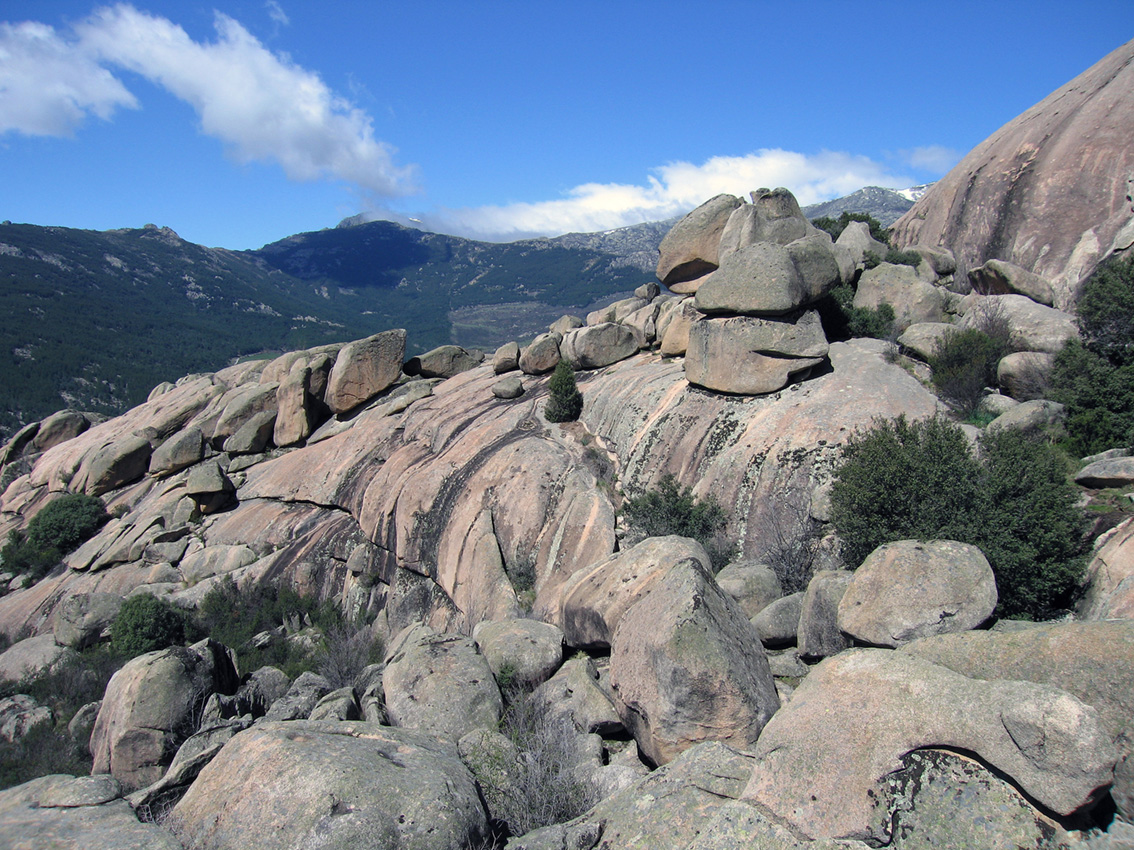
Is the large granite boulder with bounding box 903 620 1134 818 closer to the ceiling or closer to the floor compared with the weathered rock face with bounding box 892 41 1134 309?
closer to the floor

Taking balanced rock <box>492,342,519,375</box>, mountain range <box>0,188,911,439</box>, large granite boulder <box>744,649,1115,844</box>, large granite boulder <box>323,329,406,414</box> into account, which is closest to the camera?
large granite boulder <box>744,649,1115,844</box>

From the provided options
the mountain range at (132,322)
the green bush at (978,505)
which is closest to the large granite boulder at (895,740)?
the green bush at (978,505)

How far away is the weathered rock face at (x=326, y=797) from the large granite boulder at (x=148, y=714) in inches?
186

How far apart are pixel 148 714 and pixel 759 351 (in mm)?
14702

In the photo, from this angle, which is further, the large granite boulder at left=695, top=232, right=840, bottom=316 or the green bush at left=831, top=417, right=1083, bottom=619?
the large granite boulder at left=695, top=232, right=840, bottom=316

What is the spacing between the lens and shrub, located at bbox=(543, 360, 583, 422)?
1892cm

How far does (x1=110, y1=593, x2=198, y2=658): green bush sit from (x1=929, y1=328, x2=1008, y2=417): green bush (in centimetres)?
2054

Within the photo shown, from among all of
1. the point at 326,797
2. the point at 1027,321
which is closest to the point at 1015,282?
the point at 1027,321

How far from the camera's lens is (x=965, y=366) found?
14539 millimetres

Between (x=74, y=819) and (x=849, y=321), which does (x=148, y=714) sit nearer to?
(x=74, y=819)

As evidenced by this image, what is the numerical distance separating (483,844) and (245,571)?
58.1 feet

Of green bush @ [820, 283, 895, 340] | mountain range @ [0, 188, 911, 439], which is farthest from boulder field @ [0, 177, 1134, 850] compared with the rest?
mountain range @ [0, 188, 911, 439]

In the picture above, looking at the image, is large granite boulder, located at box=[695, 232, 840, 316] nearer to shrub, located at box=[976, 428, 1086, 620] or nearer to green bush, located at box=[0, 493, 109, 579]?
shrub, located at box=[976, 428, 1086, 620]

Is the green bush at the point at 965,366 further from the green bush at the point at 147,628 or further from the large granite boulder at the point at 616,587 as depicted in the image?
the green bush at the point at 147,628
